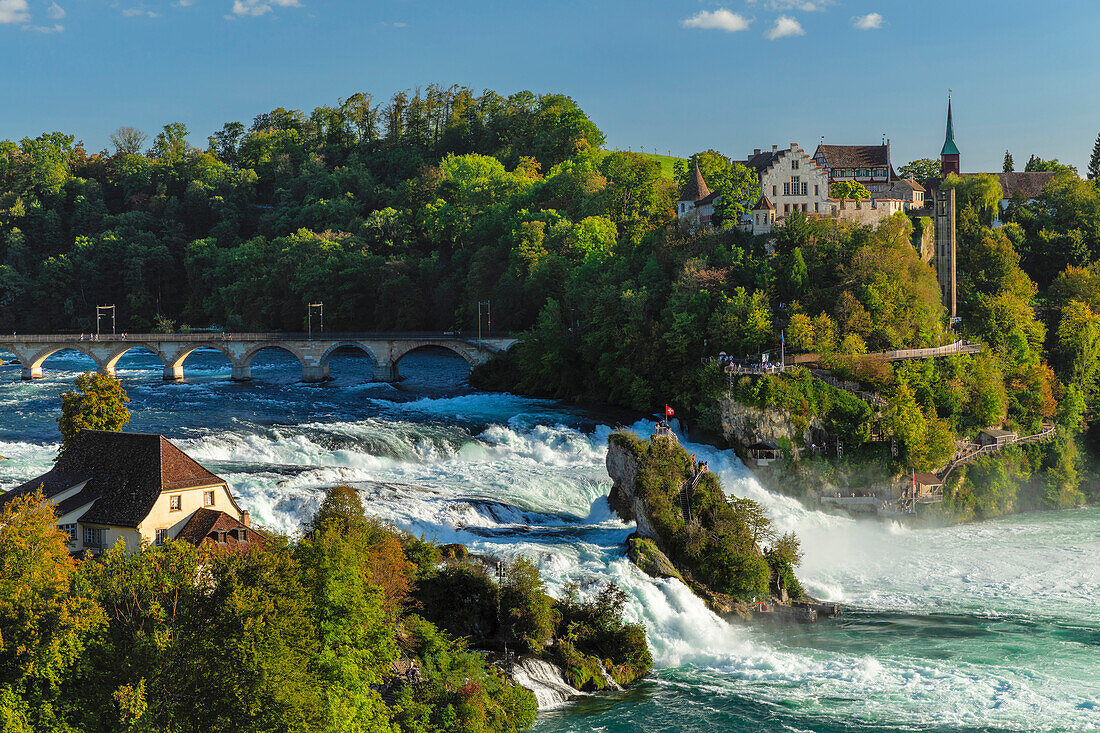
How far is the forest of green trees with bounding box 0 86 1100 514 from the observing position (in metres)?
71.8

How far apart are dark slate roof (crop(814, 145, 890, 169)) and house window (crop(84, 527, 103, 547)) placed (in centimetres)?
7127

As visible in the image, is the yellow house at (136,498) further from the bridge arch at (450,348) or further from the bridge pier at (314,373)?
the bridge pier at (314,373)

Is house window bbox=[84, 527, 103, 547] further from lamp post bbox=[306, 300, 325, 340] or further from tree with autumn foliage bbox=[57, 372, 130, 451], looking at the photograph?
lamp post bbox=[306, 300, 325, 340]

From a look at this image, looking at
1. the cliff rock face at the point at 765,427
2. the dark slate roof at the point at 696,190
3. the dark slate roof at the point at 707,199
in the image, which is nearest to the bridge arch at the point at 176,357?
the dark slate roof at the point at 696,190

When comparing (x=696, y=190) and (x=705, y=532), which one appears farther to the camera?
(x=696, y=190)

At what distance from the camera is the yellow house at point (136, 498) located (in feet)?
111

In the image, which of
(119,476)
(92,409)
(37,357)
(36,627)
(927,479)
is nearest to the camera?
(36,627)

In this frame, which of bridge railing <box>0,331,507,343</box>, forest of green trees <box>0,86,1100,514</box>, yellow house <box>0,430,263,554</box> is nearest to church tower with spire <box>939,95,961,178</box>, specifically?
forest of green trees <box>0,86,1100,514</box>

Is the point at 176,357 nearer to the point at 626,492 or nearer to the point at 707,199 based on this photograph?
the point at 707,199

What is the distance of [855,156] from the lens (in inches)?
3659

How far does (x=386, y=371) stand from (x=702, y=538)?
2380 inches

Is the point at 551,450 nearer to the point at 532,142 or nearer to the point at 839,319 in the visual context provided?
the point at 839,319

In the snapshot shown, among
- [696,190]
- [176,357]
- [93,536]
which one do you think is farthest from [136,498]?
[176,357]

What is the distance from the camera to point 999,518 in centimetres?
6334
